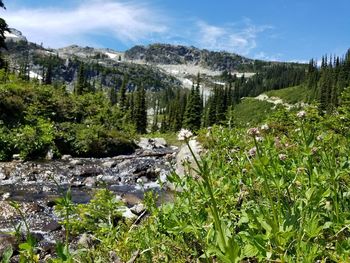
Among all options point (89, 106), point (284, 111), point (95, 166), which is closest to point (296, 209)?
point (284, 111)

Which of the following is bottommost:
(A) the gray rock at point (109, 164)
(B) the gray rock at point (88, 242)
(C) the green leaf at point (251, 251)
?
(A) the gray rock at point (109, 164)

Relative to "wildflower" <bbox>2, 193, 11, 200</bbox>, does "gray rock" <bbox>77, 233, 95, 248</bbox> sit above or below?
above

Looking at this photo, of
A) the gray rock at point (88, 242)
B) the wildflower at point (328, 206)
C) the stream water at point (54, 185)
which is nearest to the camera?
the wildflower at point (328, 206)

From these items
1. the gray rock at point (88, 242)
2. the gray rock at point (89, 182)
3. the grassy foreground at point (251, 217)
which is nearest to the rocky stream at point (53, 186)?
the gray rock at point (89, 182)

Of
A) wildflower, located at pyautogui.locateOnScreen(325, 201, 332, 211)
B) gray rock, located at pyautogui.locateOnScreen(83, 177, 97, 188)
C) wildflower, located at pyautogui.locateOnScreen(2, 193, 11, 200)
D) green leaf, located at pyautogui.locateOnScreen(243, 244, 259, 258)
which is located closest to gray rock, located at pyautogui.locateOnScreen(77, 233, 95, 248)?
wildflower, located at pyautogui.locateOnScreen(325, 201, 332, 211)

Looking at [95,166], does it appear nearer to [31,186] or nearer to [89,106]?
[31,186]

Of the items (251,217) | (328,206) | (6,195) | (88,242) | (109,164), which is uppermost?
(251,217)

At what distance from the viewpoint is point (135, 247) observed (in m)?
4.04

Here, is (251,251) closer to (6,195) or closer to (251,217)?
(251,217)

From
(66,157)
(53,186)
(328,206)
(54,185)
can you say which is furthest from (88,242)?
(66,157)

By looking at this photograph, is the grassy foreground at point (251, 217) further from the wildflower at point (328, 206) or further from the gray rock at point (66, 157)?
the gray rock at point (66, 157)

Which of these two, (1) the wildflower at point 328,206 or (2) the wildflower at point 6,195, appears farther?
(2) the wildflower at point 6,195

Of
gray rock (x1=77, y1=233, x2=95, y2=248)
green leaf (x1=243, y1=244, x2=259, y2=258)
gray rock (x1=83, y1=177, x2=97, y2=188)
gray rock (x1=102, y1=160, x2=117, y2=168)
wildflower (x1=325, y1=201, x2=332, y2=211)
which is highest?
green leaf (x1=243, y1=244, x2=259, y2=258)

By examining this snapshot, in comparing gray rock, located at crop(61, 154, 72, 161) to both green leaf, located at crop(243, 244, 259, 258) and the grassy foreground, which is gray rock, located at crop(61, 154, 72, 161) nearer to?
the grassy foreground
